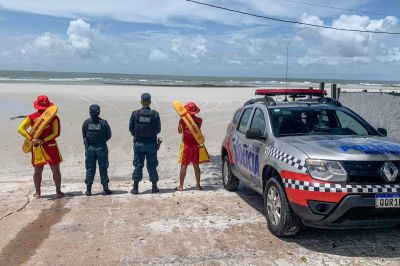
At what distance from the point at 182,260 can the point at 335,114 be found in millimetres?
3198

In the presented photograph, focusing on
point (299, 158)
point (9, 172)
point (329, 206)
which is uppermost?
point (299, 158)

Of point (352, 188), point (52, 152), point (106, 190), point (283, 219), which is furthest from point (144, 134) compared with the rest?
point (352, 188)

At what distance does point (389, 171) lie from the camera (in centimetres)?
481

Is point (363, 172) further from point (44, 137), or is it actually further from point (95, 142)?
point (44, 137)

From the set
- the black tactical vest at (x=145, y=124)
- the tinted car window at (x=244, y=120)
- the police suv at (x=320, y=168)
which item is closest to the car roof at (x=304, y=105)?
the police suv at (x=320, y=168)

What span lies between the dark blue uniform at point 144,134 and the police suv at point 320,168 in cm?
193

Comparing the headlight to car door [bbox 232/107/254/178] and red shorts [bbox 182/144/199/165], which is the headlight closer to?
car door [bbox 232/107/254/178]

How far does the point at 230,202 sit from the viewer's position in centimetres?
733

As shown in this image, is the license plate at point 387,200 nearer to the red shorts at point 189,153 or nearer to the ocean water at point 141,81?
the red shorts at point 189,153

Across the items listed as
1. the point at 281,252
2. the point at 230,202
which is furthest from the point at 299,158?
the point at 230,202

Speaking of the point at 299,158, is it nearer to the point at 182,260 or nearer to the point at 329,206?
the point at 329,206

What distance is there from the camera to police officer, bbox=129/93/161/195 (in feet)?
25.5

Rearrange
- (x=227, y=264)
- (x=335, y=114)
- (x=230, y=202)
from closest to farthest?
(x=227, y=264), (x=335, y=114), (x=230, y=202)

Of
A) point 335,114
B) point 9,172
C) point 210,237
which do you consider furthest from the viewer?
point 9,172
